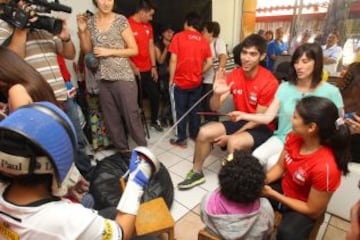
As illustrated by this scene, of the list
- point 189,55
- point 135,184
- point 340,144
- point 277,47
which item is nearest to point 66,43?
point 189,55

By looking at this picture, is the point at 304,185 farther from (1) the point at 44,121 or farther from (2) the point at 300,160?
(1) the point at 44,121

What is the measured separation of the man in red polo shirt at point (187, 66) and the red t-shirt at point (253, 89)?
60cm

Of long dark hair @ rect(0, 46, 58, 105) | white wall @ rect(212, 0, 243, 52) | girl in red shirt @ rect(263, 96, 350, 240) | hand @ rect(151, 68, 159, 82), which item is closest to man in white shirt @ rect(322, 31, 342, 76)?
white wall @ rect(212, 0, 243, 52)

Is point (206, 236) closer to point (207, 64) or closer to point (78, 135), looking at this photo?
point (78, 135)

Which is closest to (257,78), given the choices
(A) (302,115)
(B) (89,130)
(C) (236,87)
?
(C) (236,87)

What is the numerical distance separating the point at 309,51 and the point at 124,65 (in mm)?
1460

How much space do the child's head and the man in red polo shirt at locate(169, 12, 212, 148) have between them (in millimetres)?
1729

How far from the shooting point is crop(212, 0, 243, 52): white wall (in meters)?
4.12

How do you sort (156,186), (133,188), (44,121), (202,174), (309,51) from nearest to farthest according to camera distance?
1. (44,121)
2. (133,188)
3. (309,51)
4. (156,186)
5. (202,174)

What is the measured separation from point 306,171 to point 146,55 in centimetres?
212

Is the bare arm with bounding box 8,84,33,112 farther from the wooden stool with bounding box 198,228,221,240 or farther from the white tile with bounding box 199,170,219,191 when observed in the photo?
the white tile with bounding box 199,170,219,191

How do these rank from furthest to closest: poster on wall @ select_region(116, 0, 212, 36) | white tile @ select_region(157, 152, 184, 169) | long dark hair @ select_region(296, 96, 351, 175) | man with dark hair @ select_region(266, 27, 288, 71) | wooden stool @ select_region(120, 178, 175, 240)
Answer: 1. man with dark hair @ select_region(266, 27, 288, 71)
2. poster on wall @ select_region(116, 0, 212, 36)
3. white tile @ select_region(157, 152, 184, 169)
4. wooden stool @ select_region(120, 178, 175, 240)
5. long dark hair @ select_region(296, 96, 351, 175)

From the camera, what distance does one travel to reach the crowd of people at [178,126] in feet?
2.18

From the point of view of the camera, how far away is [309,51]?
1.75 metres
